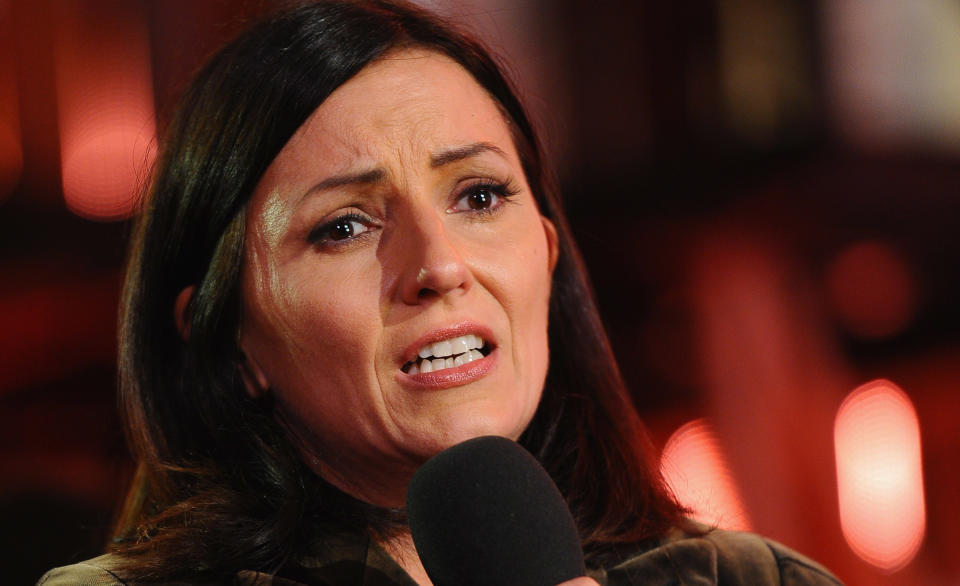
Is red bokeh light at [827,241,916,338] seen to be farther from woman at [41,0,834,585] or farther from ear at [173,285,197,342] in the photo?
ear at [173,285,197,342]

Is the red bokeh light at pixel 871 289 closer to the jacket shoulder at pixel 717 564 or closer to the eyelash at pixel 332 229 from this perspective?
the jacket shoulder at pixel 717 564

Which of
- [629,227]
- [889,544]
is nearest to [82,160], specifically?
[629,227]

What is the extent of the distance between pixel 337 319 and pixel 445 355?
0.44 feet

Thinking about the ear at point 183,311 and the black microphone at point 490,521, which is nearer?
the black microphone at point 490,521

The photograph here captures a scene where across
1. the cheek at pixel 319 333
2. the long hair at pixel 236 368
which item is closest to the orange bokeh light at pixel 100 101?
the long hair at pixel 236 368

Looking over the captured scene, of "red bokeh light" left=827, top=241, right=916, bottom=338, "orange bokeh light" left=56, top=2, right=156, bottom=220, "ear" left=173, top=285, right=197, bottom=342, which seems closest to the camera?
"ear" left=173, top=285, right=197, bottom=342

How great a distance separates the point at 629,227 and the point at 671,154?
299 millimetres

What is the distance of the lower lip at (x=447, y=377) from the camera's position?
143 centimetres

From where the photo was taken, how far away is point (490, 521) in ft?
3.82

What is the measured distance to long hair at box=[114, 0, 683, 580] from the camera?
1498 mm

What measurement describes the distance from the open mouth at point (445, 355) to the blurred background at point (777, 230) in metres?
2.28

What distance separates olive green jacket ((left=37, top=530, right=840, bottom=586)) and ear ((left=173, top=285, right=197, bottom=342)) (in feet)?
1.02

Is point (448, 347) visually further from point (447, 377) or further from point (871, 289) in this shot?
point (871, 289)

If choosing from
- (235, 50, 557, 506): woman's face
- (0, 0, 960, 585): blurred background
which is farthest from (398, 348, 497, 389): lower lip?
(0, 0, 960, 585): blurred background
